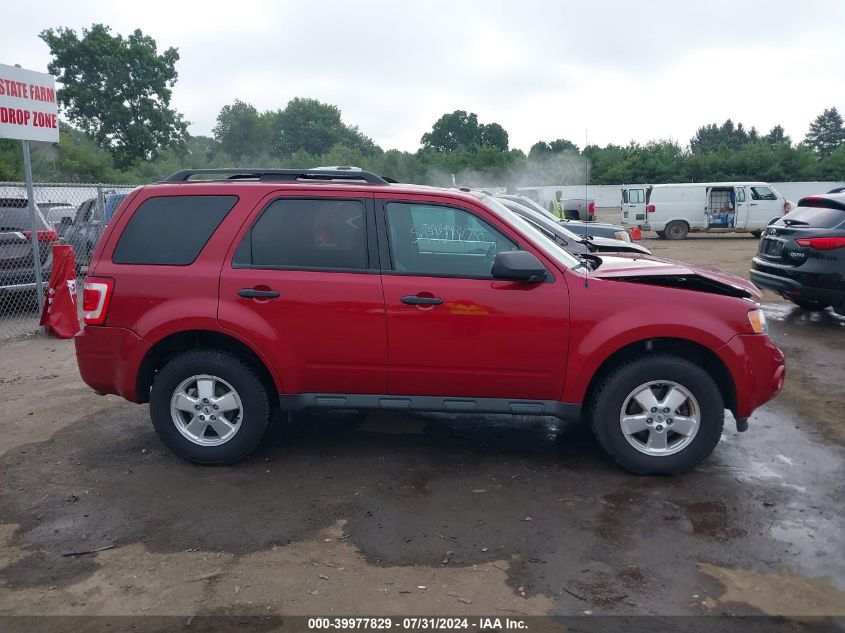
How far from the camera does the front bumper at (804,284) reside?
871 centimetres

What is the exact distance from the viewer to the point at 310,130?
72.8 meters

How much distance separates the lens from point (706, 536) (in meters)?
3.94

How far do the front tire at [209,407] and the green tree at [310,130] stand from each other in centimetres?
6886

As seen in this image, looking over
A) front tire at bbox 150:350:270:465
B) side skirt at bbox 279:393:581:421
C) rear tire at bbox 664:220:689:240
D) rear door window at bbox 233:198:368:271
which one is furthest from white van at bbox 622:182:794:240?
front tire at bbox 150:350:270:465

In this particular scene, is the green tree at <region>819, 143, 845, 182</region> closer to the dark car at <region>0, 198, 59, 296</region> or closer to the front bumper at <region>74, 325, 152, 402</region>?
the dark car at <region>0, 198, 59, 296</region>

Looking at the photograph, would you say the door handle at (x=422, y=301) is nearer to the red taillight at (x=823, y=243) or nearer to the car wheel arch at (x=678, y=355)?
the car wheel arch at (x=678, y=355)

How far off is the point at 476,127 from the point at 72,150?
45544 mm

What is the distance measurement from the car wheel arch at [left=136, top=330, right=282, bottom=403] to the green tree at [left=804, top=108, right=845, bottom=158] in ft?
307

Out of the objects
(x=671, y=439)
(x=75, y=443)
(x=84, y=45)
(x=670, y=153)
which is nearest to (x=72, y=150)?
(x=84, y=45)

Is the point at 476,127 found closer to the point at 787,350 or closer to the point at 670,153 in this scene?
the point at 670,153

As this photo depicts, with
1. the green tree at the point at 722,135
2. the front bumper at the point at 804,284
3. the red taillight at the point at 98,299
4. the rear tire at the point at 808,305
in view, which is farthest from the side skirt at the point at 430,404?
the green tree at the point at 722,135

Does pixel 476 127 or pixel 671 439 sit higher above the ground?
pixel 476 127

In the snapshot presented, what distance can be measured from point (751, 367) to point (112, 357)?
4148 millimetres

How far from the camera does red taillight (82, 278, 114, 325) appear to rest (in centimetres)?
484
